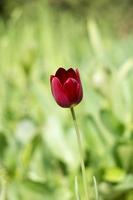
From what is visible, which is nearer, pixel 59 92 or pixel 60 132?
pixel 59 92

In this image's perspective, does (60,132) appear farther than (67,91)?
Yes

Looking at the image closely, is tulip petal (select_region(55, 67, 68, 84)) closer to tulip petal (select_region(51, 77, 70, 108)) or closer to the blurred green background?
tulip petal (select_region(51, 77, 70, 108))

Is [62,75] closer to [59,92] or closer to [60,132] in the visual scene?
[59,92]

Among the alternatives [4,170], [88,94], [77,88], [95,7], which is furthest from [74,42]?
[95,7]

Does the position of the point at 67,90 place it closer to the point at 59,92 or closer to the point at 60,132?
the point at 59,92

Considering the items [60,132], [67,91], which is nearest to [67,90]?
[67,91]

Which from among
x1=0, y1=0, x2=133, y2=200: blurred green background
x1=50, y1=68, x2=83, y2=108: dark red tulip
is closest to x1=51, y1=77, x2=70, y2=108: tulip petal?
x1=50, y1=68, x2=83, y2=108: dark red tulip

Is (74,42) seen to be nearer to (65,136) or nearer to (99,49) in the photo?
(99,49)

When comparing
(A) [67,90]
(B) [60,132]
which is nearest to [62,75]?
(A) [67,90]

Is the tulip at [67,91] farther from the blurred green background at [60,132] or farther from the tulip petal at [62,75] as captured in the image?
the blurred green background at [60,132]
